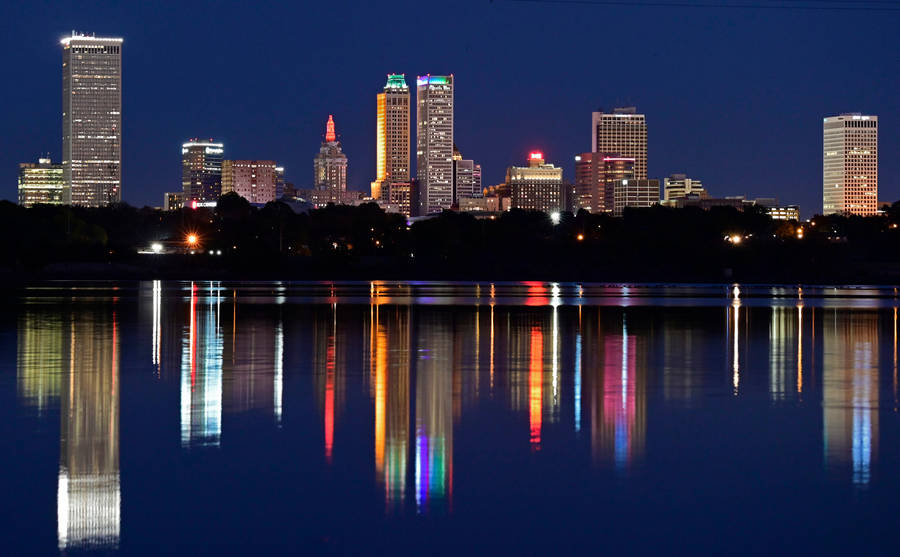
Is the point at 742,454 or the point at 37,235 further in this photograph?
the point at 37,235

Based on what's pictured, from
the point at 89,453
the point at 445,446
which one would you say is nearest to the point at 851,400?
the point at 445,446

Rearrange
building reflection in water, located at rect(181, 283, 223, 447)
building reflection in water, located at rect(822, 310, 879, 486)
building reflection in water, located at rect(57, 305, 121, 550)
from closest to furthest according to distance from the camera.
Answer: building reflection in water, located at rect(57, 305, 121, 550), building reflection in water, located at rect(822, 310, 879, 486), building reflection in water, located at rect(181, 283, 223, 447)

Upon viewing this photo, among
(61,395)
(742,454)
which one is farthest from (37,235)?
(742,454)

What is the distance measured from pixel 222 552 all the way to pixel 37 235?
110 meters

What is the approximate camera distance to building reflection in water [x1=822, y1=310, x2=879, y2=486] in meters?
13.2

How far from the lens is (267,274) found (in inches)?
3895

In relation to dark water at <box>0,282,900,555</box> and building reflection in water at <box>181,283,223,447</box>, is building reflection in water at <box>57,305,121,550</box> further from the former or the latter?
building reflection in water at <box>181,283,223,447</box>

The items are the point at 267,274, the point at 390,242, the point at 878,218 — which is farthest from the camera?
the point at 878,218

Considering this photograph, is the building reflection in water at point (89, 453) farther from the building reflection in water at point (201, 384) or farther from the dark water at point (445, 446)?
the building reflection in water at point (201, 384)

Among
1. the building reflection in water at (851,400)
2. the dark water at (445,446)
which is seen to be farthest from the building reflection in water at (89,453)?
the building reflection in water at (851,400)

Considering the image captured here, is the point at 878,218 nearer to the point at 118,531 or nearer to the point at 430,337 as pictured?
the point at 430,337

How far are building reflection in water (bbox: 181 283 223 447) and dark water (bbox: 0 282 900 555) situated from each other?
80 millimetres

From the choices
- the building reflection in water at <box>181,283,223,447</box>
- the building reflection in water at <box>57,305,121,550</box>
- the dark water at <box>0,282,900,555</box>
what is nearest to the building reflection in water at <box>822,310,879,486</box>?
the dark water at <box>0,282,900,555</box>

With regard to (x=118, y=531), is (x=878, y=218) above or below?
above
